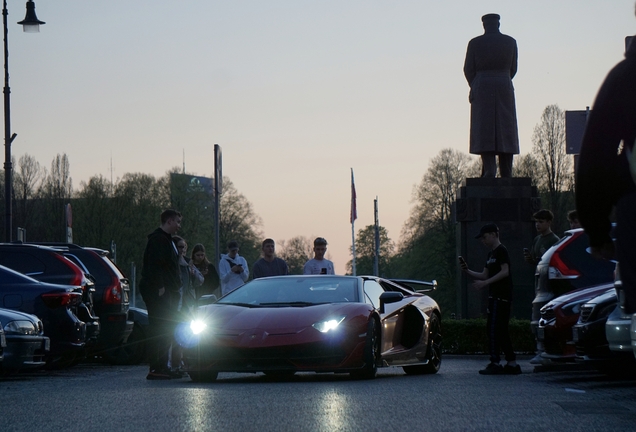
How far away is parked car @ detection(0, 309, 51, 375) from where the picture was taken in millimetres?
12312

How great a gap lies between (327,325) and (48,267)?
15.1ft

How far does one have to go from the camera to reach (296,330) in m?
12.1

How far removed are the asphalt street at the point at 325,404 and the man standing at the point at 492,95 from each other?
11.8 meters

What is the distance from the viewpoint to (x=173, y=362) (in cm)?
1334

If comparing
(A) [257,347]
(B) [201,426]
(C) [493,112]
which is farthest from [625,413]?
(C) [493,112]

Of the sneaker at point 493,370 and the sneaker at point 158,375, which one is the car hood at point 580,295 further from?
the sneaker at point 158,375

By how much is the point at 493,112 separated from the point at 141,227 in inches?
2196

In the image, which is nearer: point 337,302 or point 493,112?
point 337,302

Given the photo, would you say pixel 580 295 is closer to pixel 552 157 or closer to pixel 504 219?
pixel 504 219

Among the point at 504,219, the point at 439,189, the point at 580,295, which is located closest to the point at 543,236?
the point at 580,295

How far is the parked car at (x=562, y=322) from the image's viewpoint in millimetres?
12594

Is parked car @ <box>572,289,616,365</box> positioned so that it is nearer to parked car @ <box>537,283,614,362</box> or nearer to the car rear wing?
parked car @ <box>537,283,614,362</box>

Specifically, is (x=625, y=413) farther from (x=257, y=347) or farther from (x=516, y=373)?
(x=516, y=373)

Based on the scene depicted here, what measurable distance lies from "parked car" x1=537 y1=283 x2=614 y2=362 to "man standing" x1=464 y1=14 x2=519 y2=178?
11.9 m
